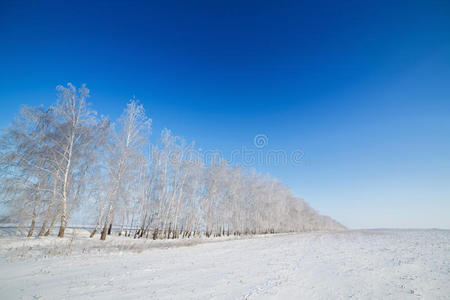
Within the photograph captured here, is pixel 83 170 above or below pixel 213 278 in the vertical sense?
above

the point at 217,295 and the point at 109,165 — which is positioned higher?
the point at 109,165

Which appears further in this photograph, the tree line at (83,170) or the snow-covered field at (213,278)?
the tree line at (83,170)

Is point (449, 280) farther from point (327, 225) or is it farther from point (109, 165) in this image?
point (327, 225)

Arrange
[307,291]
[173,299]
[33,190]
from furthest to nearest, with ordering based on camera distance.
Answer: [33,190] < [307,291] < [173,299]

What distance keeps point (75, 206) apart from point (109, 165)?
→ 410cm

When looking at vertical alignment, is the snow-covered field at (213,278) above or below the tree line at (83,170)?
below

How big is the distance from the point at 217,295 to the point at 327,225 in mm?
132590

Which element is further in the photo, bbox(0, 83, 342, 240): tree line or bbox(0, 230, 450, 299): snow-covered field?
bbox(0, 83, 342, 240): tree line

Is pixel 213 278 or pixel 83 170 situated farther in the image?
pixel 83 170

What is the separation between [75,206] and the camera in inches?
626

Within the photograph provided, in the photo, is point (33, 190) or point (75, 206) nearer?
point (33, 190)

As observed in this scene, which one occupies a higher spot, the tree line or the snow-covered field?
the tree line

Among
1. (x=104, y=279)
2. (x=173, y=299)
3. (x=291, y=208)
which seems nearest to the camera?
(x=173, y=299)

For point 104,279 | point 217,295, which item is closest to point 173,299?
point 217,295
